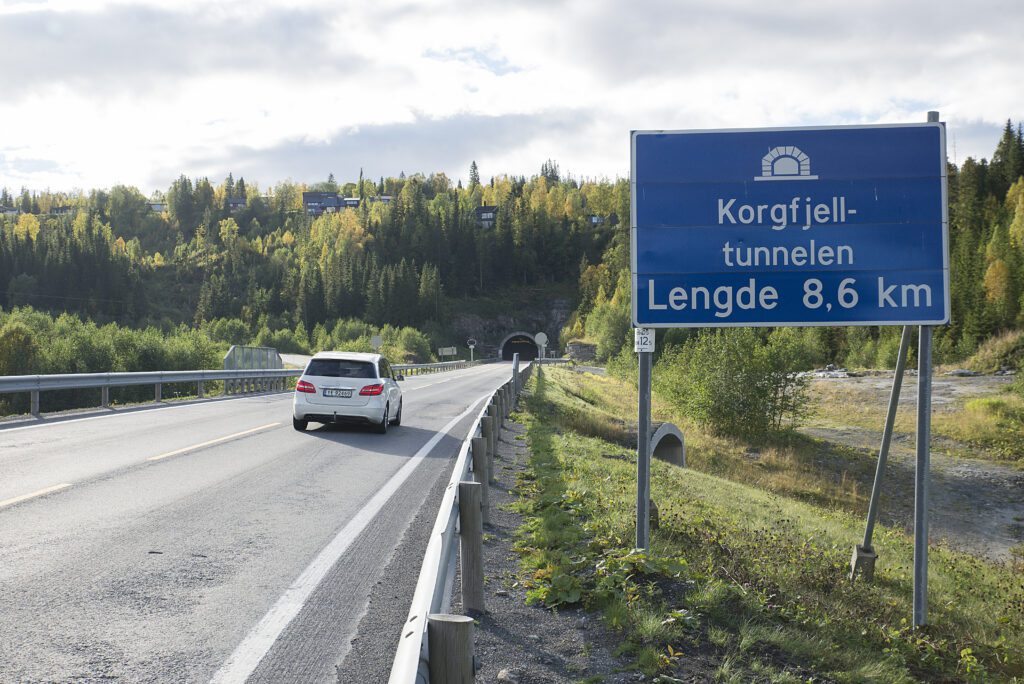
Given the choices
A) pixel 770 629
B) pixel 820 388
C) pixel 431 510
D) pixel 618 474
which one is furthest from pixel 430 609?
pixel 820 388

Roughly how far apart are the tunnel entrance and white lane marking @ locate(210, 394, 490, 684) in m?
149

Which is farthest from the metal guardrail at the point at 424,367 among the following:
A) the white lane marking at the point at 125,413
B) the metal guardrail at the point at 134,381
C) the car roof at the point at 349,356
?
the car roof at the point at 349,356

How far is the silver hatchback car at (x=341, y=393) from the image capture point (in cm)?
1611

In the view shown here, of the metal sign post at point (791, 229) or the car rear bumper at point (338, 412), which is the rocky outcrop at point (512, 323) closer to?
the car rear bumper at point (338, 412)

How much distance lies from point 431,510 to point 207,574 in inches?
126

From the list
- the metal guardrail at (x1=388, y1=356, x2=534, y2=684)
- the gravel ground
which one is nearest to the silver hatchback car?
the metal guardrail at (x1=388, y1=356, x2=534, y2=684)

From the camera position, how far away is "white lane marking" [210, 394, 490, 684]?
164 inches

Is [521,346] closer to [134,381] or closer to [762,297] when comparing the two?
[134,381]

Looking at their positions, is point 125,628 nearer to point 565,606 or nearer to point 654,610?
point 565,606

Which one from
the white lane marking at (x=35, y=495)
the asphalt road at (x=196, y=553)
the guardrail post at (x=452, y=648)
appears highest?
the guardrail post at (x=452, y=648)

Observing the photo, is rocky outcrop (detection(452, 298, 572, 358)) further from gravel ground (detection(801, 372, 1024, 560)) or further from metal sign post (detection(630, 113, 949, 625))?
metal sign post (detection(630, 113, 949, 625))

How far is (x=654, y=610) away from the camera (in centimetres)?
566

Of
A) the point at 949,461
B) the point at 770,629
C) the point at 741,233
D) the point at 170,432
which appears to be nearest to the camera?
the point at 770,629

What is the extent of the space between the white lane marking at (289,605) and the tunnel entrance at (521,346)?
149 metres
